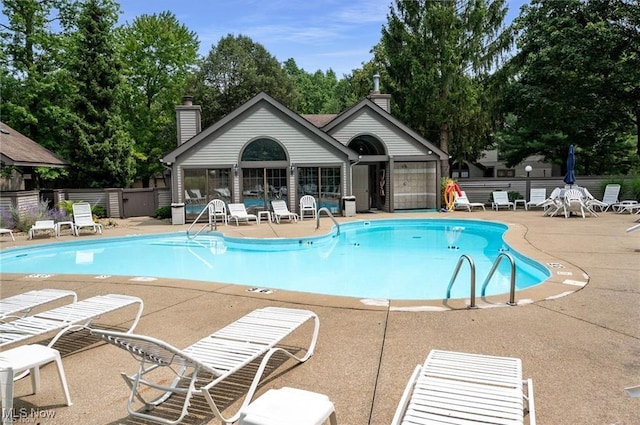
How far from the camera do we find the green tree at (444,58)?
24.3m

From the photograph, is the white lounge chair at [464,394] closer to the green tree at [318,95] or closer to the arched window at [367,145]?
the arched window at [367,145]

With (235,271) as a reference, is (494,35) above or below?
above

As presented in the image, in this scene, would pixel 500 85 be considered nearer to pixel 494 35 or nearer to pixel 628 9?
pixel 494 35

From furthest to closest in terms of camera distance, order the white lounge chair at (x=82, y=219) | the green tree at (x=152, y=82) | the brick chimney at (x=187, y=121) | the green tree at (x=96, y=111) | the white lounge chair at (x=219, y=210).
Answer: the green tree at (x=152, y=82) < the green tree at (x=96, y=111) < the brick chimney at (x=187, y=121) < the white lounge chair at (x=219, y=210) < the white lounge chair at (x=82, y=219)

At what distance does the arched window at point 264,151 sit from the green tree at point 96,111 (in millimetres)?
7675

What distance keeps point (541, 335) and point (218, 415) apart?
138 inches

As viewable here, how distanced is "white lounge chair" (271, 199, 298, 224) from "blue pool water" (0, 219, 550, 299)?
2.38 metres

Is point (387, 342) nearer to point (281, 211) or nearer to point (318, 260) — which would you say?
point (318, 260)

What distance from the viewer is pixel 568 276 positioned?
721cm

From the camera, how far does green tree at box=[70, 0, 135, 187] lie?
2117 centimetres

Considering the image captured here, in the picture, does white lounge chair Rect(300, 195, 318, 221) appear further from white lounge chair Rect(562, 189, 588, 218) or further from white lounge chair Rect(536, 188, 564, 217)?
white lounge chair Rect(562, 189, 588, 218)

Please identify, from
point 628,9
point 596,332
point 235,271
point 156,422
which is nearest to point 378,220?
point 235,271

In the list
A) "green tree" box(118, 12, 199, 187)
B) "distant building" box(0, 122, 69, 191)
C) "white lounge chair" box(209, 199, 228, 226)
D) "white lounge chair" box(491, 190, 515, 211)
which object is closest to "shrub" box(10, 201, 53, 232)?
"distant building" box(0, 122, 69, 191)

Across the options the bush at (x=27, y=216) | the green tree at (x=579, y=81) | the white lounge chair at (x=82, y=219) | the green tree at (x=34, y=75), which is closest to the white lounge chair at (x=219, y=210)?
the white lounge chair at (x=82, y=219)
